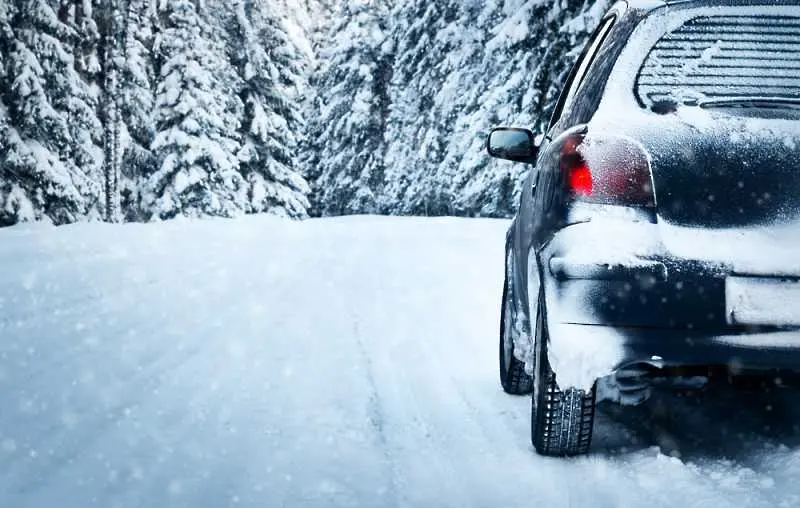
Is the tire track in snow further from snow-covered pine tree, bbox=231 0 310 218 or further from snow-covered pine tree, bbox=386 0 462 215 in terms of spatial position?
snow-covered pine tree, bbox=386 0 462 215

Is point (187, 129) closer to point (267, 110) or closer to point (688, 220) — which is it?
point (267, 110)

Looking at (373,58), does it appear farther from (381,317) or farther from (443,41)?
(381,317)

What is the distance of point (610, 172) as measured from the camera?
11.2 ft

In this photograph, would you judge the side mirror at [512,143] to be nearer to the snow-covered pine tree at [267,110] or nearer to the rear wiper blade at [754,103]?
the rear wiper blade at [754,103]

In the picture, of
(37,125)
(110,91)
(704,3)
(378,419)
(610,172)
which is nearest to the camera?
(610,172)

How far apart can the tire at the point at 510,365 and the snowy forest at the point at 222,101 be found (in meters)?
14.8

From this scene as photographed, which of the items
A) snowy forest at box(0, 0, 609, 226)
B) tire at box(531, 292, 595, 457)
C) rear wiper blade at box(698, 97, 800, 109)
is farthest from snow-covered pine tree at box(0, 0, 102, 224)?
rear wiper blade at box(698, 97, 800, 109)

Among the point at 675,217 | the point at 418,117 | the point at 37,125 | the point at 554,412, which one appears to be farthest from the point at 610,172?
the point at 418,117

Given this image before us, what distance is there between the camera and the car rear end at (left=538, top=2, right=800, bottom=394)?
3.25 m

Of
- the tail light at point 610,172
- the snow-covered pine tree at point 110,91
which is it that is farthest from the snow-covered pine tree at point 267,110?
Result: the tail light at point 610,172

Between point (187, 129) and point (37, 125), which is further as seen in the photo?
point (187, 129)

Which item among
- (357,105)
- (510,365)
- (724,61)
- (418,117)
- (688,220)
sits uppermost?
(724,61)

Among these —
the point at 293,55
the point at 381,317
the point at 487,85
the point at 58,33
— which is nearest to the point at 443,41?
the point at 487,85

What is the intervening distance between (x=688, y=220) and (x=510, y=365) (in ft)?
6.40
